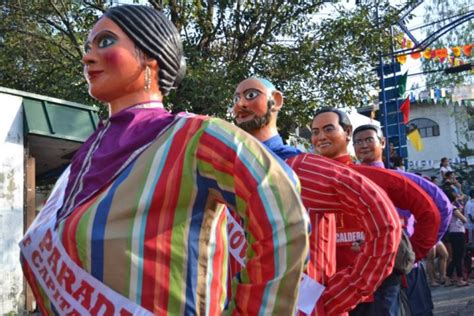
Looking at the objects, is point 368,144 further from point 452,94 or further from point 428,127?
point 428,127

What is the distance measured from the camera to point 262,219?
55.4 inches

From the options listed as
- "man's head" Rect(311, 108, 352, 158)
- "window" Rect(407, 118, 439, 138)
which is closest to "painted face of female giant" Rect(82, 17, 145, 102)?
"man's head" Rect(311, 108, 352, 158)

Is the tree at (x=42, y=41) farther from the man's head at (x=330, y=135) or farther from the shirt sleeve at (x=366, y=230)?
the shirt sleeve at (x=366, y=230)

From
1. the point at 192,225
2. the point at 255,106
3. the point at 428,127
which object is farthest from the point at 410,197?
the point at 428,127

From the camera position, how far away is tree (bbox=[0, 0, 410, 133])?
12.1 meters

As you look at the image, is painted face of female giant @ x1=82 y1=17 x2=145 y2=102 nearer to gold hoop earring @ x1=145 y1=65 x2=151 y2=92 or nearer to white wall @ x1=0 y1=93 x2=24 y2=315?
gold hoop earring @ x1=145 y1=65 x2=151 y2=92

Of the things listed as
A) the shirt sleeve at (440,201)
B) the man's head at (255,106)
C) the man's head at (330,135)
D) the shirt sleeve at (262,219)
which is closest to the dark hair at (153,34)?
the shirt sleeve at (262,219)

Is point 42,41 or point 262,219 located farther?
point 42,41

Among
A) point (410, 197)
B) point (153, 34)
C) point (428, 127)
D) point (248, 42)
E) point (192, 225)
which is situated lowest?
point (192, 225)

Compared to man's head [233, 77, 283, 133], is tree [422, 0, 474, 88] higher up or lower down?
higher up

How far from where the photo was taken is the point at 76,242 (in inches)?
61.5

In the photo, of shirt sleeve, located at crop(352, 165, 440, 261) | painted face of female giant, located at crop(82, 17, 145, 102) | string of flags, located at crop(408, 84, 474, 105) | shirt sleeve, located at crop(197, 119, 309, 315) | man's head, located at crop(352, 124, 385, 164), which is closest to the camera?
shirt sleeve, located at crop(197, 119, 309, 315)

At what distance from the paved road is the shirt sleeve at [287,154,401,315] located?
6.51 m

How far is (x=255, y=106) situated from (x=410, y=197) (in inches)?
49.7
